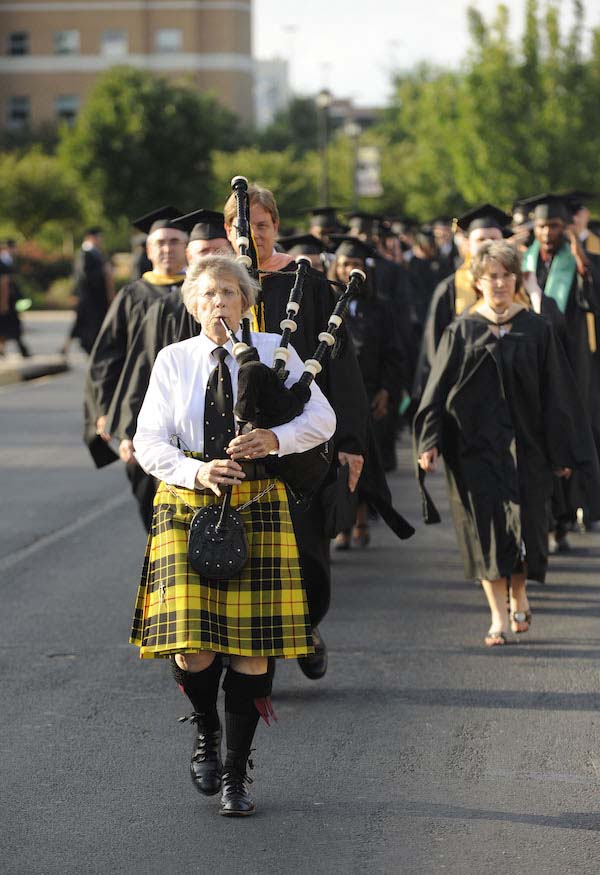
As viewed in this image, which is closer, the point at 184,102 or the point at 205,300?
the point at 205,300

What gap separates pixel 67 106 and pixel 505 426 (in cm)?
7753

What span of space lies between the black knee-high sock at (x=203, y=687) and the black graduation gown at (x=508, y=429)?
8.31 feet

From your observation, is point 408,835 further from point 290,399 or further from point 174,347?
point 174,347

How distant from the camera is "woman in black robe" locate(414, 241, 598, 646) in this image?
7.46m

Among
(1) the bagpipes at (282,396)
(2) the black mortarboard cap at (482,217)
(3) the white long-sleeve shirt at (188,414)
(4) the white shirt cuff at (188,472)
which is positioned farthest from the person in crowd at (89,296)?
(4) the white shirt cuff at (188,472)

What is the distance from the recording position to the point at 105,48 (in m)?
81.4

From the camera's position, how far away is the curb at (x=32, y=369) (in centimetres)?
2366

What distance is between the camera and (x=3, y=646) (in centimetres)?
754

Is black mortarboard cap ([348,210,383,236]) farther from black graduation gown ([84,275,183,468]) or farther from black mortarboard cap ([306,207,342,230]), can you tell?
black graduation gown ([84,275,183,468])

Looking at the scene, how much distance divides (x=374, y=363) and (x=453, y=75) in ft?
127

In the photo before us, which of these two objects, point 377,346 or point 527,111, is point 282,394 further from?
point 527,111

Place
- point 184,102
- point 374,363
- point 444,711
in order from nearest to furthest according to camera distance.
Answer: point 444,711
point 374,363
point 184,102

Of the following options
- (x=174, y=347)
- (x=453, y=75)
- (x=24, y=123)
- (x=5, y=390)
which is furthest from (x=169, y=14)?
(x=174, y=347)

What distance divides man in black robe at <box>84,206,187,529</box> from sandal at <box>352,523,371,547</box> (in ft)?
8.54
